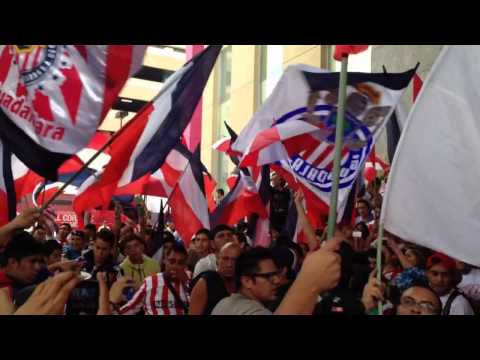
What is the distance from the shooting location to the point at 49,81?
12.7 ft

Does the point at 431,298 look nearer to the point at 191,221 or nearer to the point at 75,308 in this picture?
the point at 75,308

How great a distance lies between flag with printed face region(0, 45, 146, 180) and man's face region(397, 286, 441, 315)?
2.19 meters

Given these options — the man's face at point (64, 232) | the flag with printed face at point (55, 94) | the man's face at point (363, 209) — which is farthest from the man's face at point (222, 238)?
the man's face at point (64, 232)

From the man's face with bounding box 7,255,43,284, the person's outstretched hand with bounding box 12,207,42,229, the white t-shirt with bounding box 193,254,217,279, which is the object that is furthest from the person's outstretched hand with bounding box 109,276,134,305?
the white t-shirt with bounding box 193,254,217,279

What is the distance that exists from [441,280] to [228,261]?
5.23ft

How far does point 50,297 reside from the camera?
2000mm

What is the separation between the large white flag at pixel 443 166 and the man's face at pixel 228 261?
67.7 inches

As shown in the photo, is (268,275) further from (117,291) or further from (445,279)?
(445,279)

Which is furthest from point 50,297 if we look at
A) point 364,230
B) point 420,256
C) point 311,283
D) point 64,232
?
point 64,232

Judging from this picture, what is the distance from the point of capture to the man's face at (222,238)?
20.6 feet

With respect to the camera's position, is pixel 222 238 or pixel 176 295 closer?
pixel 176 295

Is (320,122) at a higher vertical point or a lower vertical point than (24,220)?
higher

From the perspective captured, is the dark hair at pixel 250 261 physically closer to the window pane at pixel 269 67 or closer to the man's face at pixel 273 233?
the man's face at pixel 273 233

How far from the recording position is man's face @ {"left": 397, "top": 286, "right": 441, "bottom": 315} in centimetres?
332
